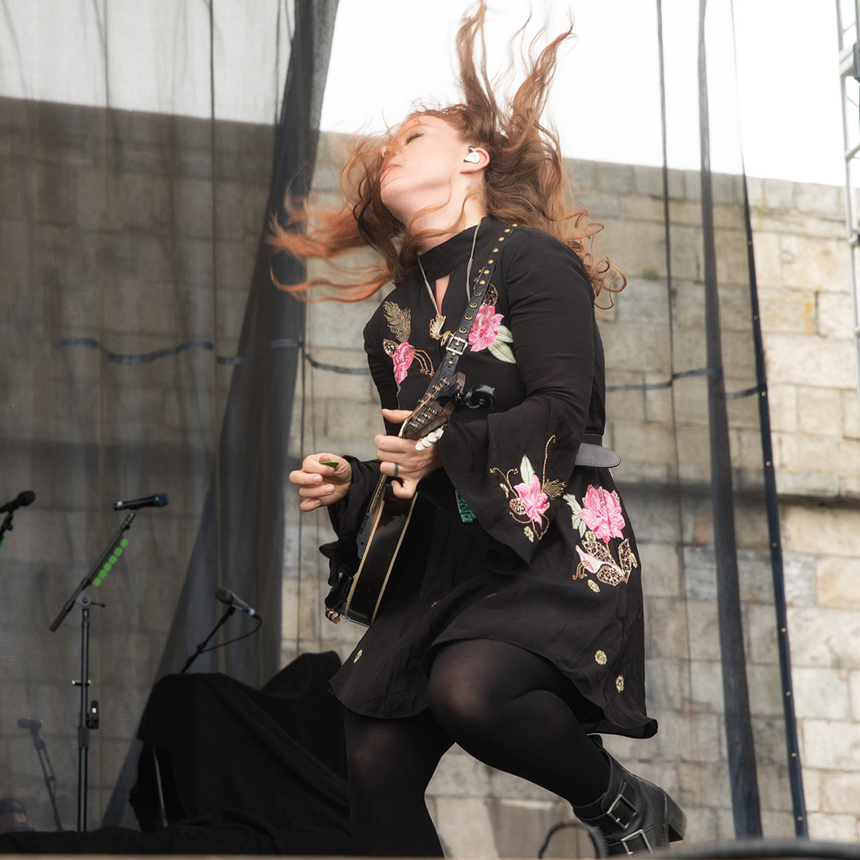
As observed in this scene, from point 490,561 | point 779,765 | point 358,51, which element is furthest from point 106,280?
point 779,765

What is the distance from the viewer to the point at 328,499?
5.34ft

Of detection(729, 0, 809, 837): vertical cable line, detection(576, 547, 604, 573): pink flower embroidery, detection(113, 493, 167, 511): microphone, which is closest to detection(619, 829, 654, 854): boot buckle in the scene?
detection(576, 547, 604, 573): pink flower embroidery

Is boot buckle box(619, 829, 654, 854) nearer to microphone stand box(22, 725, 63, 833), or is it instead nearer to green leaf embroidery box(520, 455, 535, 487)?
green leaf embroidery box(520, 455, 535, 487)

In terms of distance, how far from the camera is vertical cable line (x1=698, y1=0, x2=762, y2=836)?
2.96m

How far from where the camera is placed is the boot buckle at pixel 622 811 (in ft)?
4.84

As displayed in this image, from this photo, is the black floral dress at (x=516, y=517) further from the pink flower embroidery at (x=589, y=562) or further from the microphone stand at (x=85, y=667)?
the microphone stand at (x=85, y=667)

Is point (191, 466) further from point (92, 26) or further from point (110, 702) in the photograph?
point (92, 26)

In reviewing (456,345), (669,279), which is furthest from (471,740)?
(669,279)

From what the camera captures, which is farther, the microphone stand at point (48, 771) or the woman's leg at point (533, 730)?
the microphone stand at point (48, 771)

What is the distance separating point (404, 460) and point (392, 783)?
0.43 meters

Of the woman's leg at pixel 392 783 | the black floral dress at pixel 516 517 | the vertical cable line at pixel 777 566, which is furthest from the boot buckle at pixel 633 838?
the vertical cable line at pixel 777 566

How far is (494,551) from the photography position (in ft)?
5.15

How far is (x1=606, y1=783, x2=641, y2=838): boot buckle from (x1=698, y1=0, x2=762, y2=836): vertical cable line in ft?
5.15

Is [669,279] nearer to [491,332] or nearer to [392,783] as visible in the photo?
[491,332]
